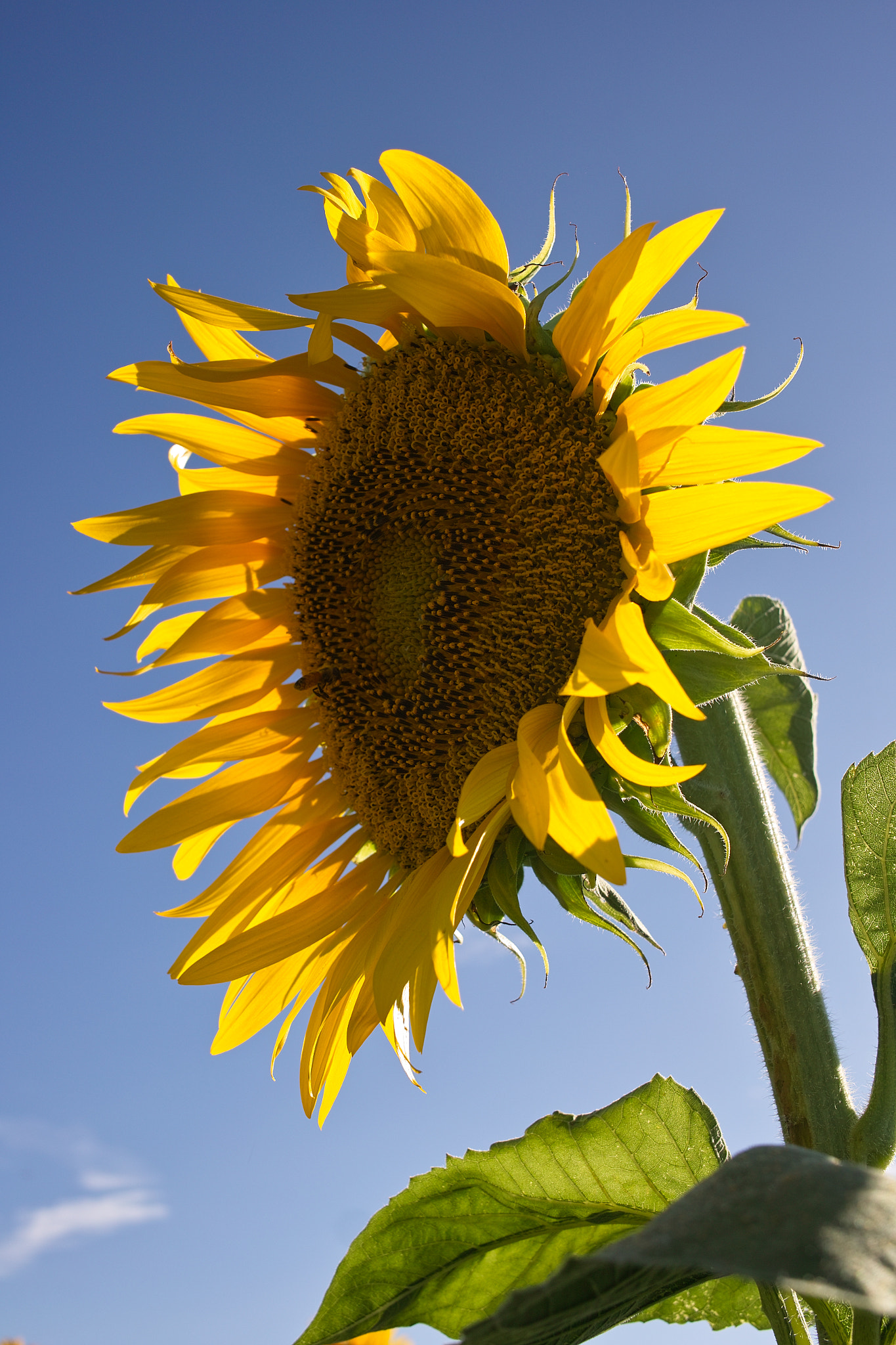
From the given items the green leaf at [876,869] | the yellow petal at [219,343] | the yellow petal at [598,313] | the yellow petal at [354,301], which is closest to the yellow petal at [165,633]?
the yellow petal at [219,343]

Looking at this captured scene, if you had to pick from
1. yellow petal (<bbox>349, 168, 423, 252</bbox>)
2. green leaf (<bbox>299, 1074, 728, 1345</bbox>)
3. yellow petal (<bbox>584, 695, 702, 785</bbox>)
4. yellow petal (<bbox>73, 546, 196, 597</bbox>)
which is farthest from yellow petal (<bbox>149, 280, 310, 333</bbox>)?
green leaf (<bbox>299, 1074, 728, 1345</bbox>)

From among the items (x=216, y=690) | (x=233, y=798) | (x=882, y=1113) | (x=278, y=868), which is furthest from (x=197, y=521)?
(x=882, y=1113)

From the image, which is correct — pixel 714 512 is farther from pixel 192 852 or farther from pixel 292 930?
pixel 192 852

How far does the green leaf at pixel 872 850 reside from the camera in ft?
6.62

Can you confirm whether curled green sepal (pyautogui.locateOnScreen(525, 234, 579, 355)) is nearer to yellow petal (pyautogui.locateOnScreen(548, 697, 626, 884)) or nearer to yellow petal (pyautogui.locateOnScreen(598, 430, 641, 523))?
yellow petal (pyautogui.locateOnScreen(598, 430, 641, 523))

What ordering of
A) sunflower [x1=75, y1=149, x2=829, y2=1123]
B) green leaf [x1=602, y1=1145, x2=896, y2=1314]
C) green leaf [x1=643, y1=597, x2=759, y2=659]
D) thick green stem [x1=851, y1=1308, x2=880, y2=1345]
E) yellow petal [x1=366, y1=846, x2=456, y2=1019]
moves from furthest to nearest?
yellow petal [x1=366, y1=846, x2=456, y2=1019]
sunflower [x1=75, y1=149, x2=829, y2=1123]
green leaf [x1=643, y1=597, x2=759, y2=659]
thick green stem [x1=851, y1=1308, x2=880, y2=1345]
green leaf [x1=602, y1=1145, x2=896, y2=1314]

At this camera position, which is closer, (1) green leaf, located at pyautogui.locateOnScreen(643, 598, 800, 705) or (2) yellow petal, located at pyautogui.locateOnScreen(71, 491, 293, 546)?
(1) green leaf, located at pyautogui.locateOnScreen(643, 598, 800, 705)

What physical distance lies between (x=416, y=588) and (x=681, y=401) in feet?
2.89

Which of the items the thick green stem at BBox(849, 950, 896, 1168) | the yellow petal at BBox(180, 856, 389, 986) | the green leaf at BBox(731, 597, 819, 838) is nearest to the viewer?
the thick green stem at BBox(849, 950, 896, 1168)

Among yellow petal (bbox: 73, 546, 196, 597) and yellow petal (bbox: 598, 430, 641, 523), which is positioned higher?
yellow petal (bbox: 73, 546, 196, 597)

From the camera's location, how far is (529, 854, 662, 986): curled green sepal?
7.06 feet

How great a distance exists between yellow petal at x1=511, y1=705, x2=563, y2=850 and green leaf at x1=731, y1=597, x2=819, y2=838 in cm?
77

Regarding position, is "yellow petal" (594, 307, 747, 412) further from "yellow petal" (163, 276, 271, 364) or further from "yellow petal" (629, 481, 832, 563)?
"yellow petal" (163, 276, 271, 364)

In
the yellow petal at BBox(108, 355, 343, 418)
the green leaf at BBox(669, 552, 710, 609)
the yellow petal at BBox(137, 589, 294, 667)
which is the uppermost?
the yellow petal at BBox(108, 355, 343, 418)
